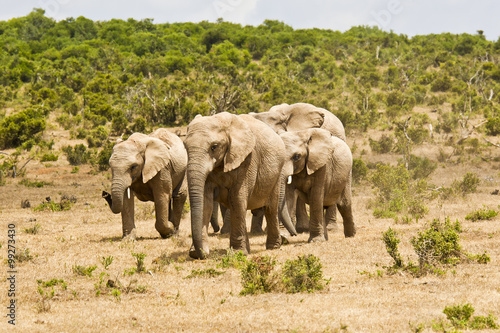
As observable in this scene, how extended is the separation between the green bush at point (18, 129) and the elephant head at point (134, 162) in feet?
58.0

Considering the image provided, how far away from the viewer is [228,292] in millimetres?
7367

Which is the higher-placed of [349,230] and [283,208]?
[283,208]

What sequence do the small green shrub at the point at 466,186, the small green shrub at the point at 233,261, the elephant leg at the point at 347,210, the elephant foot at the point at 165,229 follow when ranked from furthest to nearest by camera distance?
1. the small green shrub at the point at 466,186
2. the elephant leg at the point at 347,210
3. the elephant foot at the point at 165,229
4. the small green shrub at the point at 233,261

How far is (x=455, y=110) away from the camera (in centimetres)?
A: 3556

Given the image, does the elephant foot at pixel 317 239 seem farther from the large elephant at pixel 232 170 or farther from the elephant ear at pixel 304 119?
the elephant ear at pixel 304 119

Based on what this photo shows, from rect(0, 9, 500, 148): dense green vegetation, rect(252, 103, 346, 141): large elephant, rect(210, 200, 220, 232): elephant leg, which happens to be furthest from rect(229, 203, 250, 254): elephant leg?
rect(0, 9, 500, 148): dense green vegetation

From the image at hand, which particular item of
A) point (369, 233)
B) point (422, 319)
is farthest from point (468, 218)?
point (422, 319)

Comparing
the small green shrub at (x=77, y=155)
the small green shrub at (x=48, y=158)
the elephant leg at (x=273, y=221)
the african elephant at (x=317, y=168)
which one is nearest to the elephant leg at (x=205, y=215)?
the elephant leg at (x=273, y=221)

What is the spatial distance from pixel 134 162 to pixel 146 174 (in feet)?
1.17

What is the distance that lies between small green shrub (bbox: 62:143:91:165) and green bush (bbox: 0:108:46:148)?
2.52 metres

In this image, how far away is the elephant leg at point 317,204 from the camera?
11250 millimetres

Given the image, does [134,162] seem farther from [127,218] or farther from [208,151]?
[208,151]

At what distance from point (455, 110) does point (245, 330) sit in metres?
32.1

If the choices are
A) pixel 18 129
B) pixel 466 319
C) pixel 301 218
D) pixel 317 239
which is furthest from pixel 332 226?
pixel 18 129
